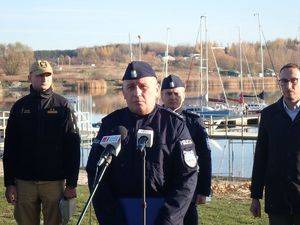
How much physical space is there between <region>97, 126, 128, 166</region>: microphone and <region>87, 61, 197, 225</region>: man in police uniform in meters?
0.10

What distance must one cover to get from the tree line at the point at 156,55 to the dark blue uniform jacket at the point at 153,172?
4870 cm

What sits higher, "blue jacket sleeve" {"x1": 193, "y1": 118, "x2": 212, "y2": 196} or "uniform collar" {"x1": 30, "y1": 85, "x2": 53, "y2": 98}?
"uniform collar" {"x1": 30, "y1": 85, "x2": 53, "y2": 98}

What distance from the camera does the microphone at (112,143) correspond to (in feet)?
12.1

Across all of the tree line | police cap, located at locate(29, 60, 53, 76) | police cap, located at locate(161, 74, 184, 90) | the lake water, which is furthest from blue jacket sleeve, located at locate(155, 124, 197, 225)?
the tree line

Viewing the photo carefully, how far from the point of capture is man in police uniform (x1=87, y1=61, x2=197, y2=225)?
3.94 m

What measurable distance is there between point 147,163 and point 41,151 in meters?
1.98

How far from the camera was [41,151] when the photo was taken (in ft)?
18.6

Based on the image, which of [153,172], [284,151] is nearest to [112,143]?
[153,172]

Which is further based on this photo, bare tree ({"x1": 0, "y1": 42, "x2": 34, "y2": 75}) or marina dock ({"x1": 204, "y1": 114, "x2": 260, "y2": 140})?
bare tree ({"x1": 0, "y1": 42, "x2": 34, "y2": 75})

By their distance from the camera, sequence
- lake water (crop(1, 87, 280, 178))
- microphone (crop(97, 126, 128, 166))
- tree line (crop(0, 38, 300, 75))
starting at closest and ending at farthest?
microphone (crop(97, 126, 128, 166)) < lake water (crop(1, 87, 280, 178)) < tree line (crop(0, 38, 300, 75))

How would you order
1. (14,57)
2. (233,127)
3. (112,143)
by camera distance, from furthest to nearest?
1. (14,57)
2. (233,127)
3. (112,143)

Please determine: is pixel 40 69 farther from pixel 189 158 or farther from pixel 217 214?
pixel 217 214

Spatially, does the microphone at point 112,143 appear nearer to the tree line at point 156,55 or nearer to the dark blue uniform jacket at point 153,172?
the dark blue uniform jacket at point 153,172

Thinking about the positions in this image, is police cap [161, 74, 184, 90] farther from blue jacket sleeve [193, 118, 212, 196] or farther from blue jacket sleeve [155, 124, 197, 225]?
blue jacket sleeve [155, 124, 197, 225]
